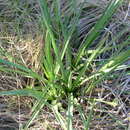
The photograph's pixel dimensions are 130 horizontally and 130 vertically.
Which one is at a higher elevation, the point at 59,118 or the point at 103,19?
the point at 103,19

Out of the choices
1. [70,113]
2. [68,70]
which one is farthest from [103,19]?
[70,113]

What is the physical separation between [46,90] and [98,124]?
0.87ft

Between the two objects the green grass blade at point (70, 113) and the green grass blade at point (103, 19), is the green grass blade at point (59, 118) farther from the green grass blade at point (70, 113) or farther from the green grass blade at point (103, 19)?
the green grass blade at point (103, 19)

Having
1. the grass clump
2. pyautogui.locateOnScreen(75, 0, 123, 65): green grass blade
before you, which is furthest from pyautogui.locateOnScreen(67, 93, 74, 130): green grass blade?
pyautogui.locateOnScreen(75, 0, 123, 65): green grass blade

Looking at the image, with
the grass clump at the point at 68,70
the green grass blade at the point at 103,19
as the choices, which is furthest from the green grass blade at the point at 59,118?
the green grass blade at the point at 103,19

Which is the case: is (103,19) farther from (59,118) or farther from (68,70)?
(59,118)

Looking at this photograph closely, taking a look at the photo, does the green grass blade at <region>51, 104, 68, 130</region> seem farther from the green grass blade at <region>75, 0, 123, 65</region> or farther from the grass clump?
the green grass blade at <region>75, 0, 123, 65</region>

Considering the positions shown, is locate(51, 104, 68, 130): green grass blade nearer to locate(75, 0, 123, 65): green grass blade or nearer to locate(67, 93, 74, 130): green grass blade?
locate(67, 93, 74, 130): green grass blade

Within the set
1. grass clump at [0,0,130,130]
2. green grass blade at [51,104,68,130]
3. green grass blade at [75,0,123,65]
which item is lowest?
green grass blade at [51,104,68,130]

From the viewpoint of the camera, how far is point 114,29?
1.43 m

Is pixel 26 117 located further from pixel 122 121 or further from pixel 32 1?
pixel 32 1

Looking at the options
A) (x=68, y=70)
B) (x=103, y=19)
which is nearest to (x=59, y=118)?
(x=68, y=70)

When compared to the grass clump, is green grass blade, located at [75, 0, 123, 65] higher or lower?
higher

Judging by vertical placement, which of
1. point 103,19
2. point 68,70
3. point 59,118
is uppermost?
point 103,19
